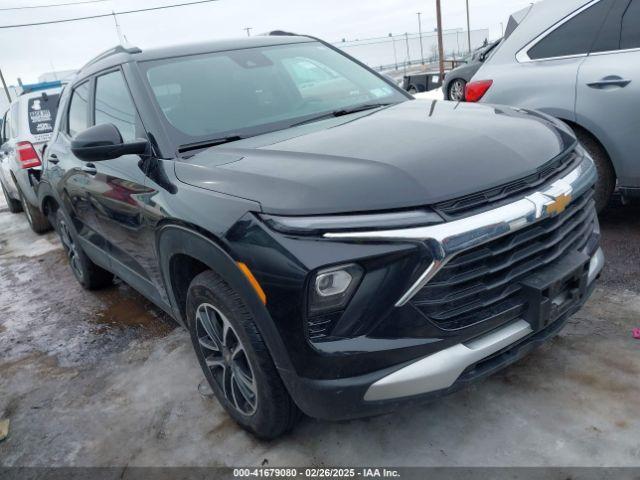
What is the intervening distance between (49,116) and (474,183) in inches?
251

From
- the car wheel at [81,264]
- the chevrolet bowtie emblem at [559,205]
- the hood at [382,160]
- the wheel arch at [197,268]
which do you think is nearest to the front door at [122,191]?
the wheel arch at [197,268]

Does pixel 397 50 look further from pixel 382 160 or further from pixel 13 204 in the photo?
pixel 382 160

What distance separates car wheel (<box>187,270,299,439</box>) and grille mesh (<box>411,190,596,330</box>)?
66 cm

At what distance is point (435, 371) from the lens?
1.80 m

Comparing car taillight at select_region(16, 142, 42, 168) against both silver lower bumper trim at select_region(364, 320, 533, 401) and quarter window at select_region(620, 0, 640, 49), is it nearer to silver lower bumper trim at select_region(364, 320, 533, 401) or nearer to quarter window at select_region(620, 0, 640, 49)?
silver lower bumper trim at select_region(364, 320, 533, 401)

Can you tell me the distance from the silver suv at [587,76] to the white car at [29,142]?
5.02 meters

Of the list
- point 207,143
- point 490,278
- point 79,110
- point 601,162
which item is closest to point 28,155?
point 79,110

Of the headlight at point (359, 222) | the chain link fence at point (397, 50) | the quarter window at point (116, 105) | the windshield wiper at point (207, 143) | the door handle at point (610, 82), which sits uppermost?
the quarter window at point (116, 105)

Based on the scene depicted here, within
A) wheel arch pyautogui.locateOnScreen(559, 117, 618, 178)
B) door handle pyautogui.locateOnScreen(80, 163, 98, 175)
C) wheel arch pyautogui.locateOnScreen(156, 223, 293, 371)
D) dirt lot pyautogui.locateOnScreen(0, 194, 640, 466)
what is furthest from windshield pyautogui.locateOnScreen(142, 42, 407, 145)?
dirt lot pyautogui.locateOnScreen(0, 194, 640, 466)

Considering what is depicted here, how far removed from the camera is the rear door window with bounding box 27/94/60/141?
6.54 metres

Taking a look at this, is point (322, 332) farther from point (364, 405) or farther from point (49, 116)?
point (49, 116)

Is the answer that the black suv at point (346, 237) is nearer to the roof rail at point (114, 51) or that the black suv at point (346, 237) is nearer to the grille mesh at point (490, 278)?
the grille mesh at point (490, 278)

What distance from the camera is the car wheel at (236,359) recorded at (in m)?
2.04

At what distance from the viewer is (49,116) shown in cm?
670
